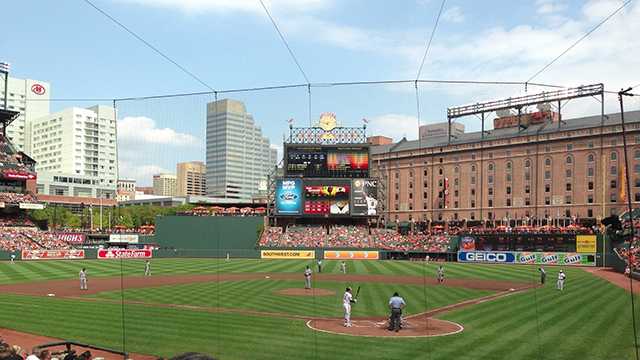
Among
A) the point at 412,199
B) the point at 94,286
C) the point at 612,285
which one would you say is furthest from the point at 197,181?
the point at 412,199

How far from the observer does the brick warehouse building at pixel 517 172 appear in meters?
77.6

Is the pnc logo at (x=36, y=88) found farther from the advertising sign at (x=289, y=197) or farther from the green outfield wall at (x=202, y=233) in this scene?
the advertising sign at (x=289, y=197)

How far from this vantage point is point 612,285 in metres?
36.9

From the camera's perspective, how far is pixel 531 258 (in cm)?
6009

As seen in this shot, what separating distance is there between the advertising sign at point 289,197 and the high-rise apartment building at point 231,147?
57.1 m

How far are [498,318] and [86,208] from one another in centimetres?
11148

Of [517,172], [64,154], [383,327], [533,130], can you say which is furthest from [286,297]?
[64,154]

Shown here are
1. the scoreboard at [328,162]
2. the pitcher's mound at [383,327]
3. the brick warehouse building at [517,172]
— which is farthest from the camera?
the brick warehouse building at [517,172]

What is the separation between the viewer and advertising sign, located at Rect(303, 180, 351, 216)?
242 feet

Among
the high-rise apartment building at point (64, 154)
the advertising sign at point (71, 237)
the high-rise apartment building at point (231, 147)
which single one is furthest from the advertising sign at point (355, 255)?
the high-rise apartment building at point (64, 154)

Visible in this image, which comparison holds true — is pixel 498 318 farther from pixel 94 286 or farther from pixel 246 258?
pixel 246 258

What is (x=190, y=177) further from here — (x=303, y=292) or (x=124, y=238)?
(x=124, y=238)

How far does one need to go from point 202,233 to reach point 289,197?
41.8ft

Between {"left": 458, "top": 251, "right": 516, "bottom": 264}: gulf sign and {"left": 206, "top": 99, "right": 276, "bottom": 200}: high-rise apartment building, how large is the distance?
51.8m
